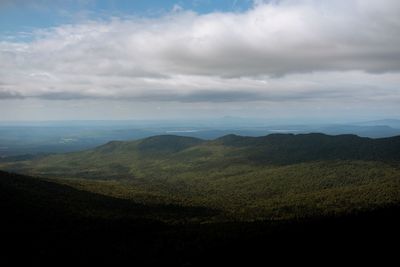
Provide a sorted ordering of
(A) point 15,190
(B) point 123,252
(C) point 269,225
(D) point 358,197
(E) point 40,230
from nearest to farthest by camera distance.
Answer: (B) point 123,252 → (E) point 40,230 → (C) point 269,225 → (A) point 15,190 → (D) point 358,197

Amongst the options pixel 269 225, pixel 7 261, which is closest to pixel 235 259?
pixel 269 225

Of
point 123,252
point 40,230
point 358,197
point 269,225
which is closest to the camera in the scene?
point 123,252

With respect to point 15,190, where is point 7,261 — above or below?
below

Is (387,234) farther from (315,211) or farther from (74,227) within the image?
(74,227)

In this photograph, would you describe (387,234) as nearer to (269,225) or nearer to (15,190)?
(269,225)

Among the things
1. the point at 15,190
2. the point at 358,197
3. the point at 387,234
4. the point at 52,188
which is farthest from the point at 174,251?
the point at 358,197

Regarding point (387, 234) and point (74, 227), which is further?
point (74, 227)
